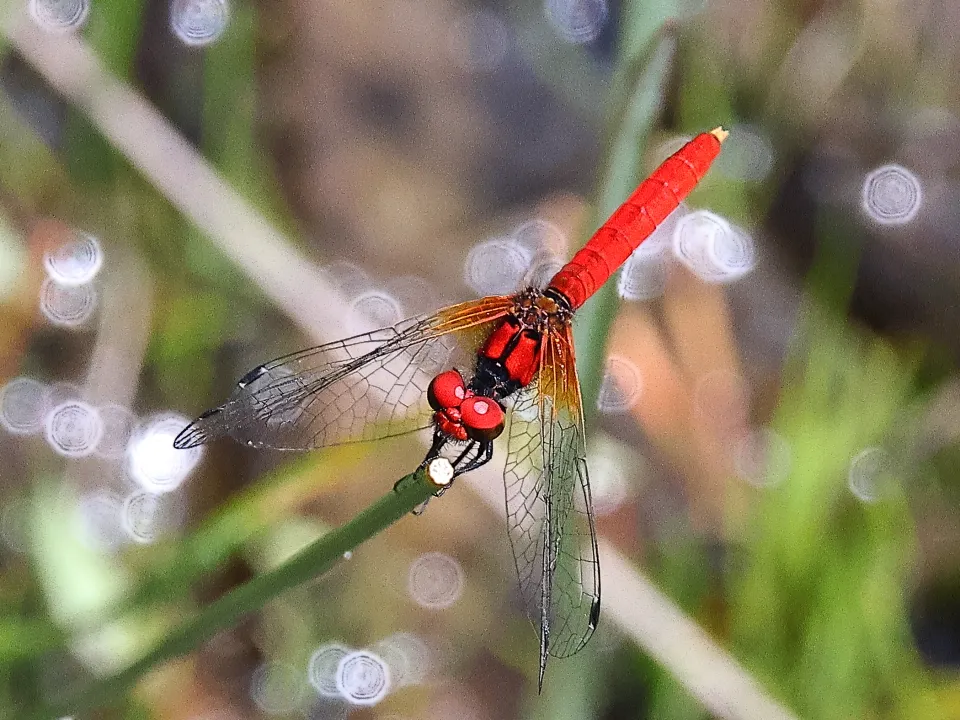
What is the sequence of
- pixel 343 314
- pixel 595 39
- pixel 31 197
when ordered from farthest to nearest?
pixel 595 39 < pixel 31 197 < pixel 343 314

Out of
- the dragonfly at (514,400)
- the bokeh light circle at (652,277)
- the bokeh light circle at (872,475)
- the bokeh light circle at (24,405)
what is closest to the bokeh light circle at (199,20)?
the bokeh light circle at (24,405)

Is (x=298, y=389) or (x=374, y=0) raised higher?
(x=374, y=0)

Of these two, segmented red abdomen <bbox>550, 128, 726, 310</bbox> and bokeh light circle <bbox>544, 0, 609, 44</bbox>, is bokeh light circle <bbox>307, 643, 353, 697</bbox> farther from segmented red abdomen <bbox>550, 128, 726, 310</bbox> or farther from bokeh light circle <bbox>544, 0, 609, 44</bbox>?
bokeh light circle <bbox>544, 0, 609, 44</bbox>

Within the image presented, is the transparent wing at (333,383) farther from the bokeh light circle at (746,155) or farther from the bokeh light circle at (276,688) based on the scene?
the bokeh light circle at (746,155)

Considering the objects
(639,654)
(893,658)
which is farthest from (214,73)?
(893,658)

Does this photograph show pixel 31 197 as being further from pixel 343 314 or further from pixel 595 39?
pixel 595 39

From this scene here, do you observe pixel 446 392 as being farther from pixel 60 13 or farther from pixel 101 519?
pixel 60 13

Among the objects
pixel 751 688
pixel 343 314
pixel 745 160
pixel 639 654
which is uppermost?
pixel 745 160

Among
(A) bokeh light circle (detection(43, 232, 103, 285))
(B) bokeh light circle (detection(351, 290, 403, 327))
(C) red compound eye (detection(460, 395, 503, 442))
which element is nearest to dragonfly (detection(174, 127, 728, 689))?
(C) red compound eye (detection(460, 395, 503, 442))
